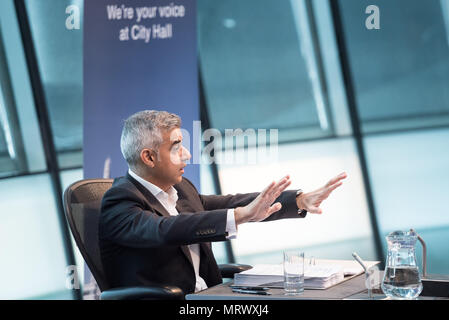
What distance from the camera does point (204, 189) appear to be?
5.93 meters

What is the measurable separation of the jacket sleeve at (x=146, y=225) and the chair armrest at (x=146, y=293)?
0.51 ft

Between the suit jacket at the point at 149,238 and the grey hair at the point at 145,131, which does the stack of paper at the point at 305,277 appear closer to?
the suit jacket at the point at 149,238

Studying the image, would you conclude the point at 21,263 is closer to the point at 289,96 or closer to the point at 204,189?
the point at 204,189

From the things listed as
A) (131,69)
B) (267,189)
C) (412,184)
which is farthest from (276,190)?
(412,184)

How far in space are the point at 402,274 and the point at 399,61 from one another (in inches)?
179

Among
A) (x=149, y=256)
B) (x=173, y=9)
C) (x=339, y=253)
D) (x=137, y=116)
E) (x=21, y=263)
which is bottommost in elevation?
(x=339, y=253)

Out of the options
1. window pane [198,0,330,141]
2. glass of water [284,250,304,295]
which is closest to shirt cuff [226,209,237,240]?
glass of water [284,250,304,295]

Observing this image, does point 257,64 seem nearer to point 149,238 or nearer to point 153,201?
point 153,201

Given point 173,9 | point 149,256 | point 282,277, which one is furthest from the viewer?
point 173,9

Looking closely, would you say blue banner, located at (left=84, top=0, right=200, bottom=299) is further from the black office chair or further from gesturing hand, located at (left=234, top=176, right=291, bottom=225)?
gesturing hand, located at (left=234, top=176, right=291, bottom=225)

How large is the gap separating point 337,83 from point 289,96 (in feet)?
1.49

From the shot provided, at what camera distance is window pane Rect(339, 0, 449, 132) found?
19.9 feet

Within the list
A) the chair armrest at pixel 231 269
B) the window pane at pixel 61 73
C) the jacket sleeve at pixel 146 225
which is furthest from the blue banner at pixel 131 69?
the jacket sleeve at pixel 146 225
